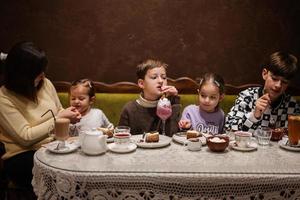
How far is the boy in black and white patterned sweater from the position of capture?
9.20 ft

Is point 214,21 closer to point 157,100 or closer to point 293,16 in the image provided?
point 293,16

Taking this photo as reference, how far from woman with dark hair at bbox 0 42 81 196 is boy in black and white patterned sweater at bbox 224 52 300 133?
45.7 inches

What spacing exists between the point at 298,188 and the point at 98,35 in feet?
7.13

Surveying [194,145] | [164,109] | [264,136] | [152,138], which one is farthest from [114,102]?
[264,136]

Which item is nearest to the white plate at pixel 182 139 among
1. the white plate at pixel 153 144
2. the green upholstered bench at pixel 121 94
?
the white plate at pixel 153 144

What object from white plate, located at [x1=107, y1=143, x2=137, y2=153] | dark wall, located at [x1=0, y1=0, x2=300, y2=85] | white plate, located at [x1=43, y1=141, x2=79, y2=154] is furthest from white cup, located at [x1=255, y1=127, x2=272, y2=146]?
dark wall, located at [x1=0, y1=0, x2=300, y2=85]

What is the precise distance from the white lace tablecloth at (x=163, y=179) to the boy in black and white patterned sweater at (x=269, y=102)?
0.80 metres

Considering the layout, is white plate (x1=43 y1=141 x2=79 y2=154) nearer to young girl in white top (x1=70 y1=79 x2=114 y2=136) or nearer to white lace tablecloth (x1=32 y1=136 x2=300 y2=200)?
white lace tablecloth (x1=32 y1=136 x2=300 y2=200)

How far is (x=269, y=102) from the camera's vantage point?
2.91 metres

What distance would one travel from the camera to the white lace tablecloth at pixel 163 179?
6.28ft

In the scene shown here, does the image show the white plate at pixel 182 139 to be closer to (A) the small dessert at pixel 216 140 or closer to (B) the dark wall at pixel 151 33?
(A) the small dessert at pixel 216 140

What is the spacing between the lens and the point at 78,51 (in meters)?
3.54

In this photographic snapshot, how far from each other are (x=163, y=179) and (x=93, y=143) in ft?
1.38

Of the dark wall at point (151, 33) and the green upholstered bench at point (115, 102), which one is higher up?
the dark wall at point (151, 33)
